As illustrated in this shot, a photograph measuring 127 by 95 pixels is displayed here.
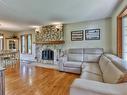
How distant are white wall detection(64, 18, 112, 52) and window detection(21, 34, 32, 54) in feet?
11.5

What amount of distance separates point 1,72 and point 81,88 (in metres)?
1.08

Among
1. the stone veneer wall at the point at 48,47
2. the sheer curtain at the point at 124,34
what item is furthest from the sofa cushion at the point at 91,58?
the stone veneer wall at the point at 48,47

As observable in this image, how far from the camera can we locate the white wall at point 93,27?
5003 millimetres

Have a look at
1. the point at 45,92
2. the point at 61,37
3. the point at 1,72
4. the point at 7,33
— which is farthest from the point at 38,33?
the point at 1,72

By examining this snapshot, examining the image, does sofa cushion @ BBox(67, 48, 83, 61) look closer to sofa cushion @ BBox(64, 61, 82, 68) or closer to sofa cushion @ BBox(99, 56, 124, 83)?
sofa cushion @ BBox(64, 61, 82, 68)

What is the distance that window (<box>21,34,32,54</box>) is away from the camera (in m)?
8.41

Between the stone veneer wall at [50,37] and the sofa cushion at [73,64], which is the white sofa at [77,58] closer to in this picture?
the sofa cushion at [73,64]

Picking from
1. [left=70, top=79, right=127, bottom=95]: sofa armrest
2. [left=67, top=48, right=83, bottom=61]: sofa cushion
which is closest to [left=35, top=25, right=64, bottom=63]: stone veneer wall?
[left=67, top=48, right=83, bottom=61]: sofa cushion

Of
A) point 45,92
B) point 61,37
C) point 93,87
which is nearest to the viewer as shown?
point 93,87

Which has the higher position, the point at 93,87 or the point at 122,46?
the point at 122,46

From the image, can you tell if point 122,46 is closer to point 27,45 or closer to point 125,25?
point 125,25

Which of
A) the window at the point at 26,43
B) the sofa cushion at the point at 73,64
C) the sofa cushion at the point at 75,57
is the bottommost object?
the sofa cushion at the point at 73,64

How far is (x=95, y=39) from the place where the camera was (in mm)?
5285

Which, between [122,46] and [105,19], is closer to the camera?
[122,46]
